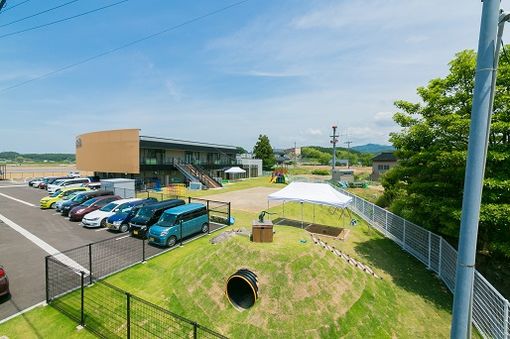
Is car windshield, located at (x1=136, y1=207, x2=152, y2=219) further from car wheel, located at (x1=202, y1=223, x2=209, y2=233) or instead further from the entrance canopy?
the entrance canopy

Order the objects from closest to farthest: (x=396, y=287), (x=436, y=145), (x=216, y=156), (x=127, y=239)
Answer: (x=396, y=287) → (x=436, y=145) → (x=127, y=239) → (x=216, y=156)

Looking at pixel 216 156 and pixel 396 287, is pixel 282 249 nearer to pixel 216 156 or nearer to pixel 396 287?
pixel 396 287

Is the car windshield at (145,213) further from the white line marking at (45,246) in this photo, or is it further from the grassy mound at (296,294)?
the grassy mound at (296,294)

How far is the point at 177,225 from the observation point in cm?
1445

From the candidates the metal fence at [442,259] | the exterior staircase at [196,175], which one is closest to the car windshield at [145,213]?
the metal fence at [442,259]

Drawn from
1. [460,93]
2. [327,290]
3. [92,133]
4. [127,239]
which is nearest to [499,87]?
[460,93]

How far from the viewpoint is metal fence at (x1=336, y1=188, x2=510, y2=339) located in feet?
22.9

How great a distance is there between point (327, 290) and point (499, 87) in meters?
9.23

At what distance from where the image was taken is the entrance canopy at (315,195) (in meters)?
15.8

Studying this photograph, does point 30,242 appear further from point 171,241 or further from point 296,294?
point 296,294

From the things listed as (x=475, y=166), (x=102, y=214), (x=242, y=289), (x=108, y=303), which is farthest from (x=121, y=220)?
(x=475, y=166)

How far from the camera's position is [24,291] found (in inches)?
377

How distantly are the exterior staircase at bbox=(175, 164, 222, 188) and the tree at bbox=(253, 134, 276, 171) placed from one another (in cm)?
3146

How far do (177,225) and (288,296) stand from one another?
8.57 m
